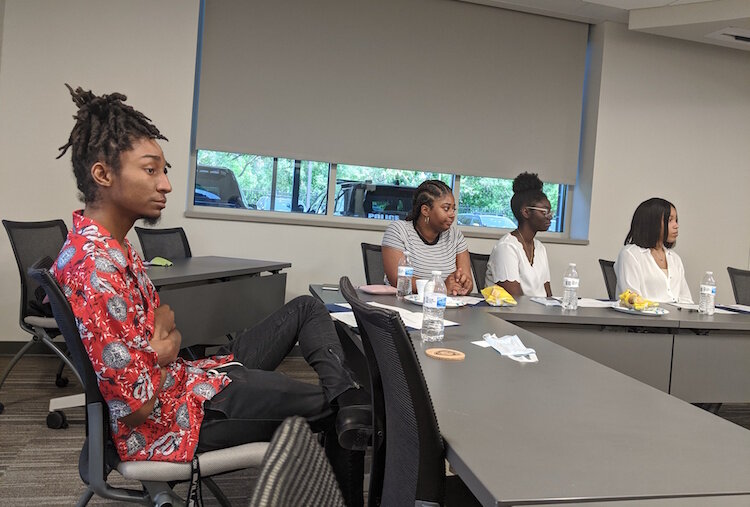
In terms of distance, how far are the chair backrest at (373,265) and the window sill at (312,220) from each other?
119cm

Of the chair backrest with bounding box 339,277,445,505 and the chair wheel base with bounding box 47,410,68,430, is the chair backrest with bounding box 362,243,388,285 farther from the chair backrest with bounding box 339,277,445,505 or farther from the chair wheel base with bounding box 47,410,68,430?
the chair backrest with bounding box 339,277,445,505

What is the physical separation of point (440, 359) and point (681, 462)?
797 millimetres

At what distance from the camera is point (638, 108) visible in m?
5.71

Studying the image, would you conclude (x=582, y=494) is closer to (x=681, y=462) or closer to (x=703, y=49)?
(x=681, y=462)

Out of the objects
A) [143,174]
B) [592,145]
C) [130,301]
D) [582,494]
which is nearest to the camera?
[582,494]

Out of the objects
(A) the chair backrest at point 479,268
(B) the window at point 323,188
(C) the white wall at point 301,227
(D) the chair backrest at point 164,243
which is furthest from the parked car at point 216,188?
(A) the chair backrest at point 479,268

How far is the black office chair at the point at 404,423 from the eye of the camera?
1.21 metres

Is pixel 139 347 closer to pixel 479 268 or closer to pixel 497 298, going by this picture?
pixel 497 298

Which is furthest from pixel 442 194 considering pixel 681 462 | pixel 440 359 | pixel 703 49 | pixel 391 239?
pixel 703 49

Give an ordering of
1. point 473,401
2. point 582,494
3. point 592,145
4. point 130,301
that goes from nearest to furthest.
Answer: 1. point 582,494
2. point 473,401
3. point 130,301
4. point 592,145

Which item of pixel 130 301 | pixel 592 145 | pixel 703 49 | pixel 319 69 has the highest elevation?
pixel 703 49

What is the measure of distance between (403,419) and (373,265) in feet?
8.81

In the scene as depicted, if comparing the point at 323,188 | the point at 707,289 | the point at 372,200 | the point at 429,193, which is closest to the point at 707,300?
→ the point at 707,289

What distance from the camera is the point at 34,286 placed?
11.4 feet
